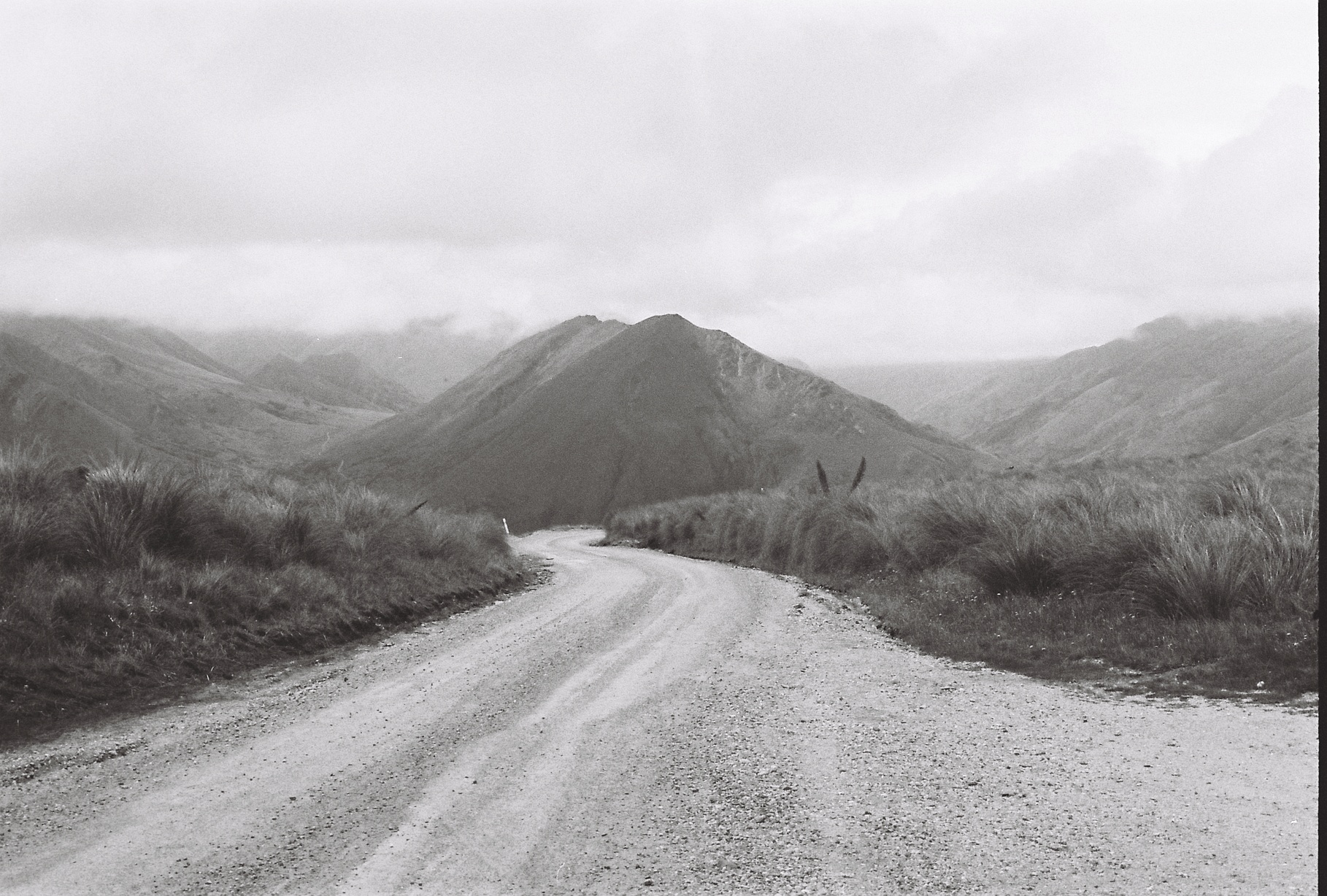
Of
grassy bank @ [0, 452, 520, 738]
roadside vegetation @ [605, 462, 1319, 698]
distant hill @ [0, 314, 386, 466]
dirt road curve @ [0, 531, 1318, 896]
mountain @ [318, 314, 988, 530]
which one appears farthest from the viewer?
distant hill @ [0, 314, 386, 466]

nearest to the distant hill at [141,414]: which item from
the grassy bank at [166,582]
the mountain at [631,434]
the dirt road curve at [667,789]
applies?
the mountain at [631,434]

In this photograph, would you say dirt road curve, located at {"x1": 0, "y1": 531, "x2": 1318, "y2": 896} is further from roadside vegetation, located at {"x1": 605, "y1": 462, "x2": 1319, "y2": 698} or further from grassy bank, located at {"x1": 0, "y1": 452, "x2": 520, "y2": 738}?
roadside vegetation, located at {"x1": 605, "y1": 462, "x2": 1319, "y2": 698}

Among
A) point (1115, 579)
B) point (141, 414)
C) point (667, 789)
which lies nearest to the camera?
point (667, 789)

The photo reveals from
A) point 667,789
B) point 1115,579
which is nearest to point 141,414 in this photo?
point 1115,579

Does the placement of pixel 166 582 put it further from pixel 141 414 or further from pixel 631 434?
pixel 141 414

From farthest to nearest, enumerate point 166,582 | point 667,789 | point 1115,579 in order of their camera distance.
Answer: point 1115,579 < point 166,582 < point 667,789

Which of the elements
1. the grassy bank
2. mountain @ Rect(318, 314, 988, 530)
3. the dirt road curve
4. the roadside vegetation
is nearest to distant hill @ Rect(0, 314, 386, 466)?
mountain @ Rect(318, 314, 988, 530)

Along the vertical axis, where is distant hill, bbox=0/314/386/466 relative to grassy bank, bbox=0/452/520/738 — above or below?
above
